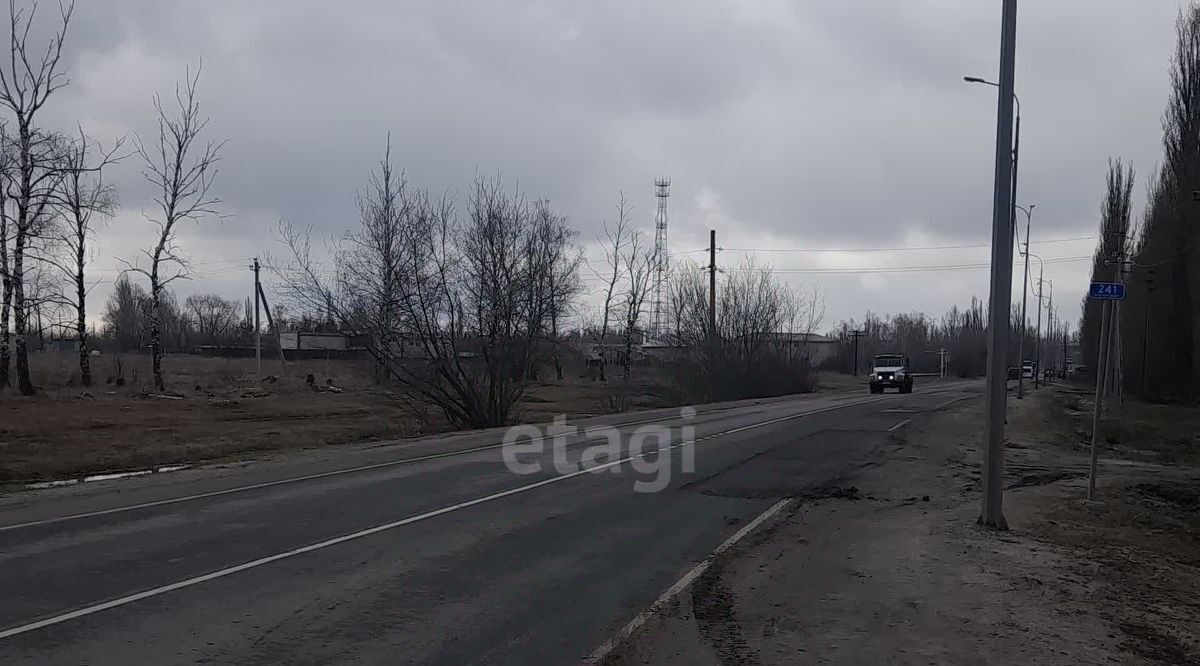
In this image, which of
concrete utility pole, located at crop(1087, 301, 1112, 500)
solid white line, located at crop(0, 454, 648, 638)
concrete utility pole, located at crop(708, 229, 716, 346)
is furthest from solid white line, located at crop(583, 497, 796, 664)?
concrete utility pole, located at crop(708, 229, 716, 346)

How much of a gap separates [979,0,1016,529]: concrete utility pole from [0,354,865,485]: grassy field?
15620 mm

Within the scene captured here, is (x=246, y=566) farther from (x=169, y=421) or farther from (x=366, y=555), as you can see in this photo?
(x=169, y=421)

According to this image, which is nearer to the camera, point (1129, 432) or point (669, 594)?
point (669, 594)

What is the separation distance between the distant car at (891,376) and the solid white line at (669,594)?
40.7m

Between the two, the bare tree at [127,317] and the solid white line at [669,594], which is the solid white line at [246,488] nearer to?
the solid white line at [669,594]

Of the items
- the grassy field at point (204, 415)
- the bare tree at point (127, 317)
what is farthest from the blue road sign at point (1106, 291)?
the bare tree at point (127, 317)

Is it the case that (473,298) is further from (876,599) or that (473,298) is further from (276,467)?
(876,599)

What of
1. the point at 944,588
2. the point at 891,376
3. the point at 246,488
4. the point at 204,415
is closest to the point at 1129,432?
the point at 891,376

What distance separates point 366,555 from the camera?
8.88 meters

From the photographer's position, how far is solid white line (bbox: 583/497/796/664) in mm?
6094

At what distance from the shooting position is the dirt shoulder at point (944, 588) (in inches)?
241

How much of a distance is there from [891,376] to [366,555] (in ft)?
149

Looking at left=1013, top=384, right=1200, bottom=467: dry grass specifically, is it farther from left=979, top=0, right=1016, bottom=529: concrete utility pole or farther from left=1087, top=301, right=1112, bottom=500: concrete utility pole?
left=979, top=0, right=1016, bottom=529: concrete utility pole

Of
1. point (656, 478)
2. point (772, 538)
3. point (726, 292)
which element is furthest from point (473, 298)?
point (726, 292)
